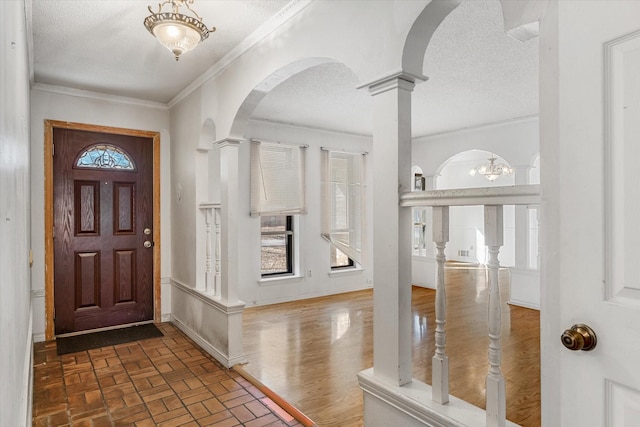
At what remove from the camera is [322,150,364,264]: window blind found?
18.5ft

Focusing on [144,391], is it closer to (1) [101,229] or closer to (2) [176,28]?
(1) [101,229]

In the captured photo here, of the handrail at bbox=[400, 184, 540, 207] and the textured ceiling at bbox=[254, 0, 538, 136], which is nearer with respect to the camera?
the handrail at bbox=[400, 184, 540, 207]

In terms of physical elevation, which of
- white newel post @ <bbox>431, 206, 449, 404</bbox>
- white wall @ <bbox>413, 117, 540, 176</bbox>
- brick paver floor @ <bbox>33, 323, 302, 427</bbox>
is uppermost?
white wall @ <bbox>413, 117, 540, 176</bbox>

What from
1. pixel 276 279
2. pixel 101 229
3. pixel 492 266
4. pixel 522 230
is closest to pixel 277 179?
pixel 276 279

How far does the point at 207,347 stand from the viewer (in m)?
3.35

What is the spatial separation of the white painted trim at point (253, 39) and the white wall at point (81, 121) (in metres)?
0.82

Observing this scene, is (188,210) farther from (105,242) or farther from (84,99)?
(84,99)

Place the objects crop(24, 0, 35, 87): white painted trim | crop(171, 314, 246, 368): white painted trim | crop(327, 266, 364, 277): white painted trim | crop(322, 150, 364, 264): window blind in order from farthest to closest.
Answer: crop(327, 266, 364, 277): white painted trim
crop(322, 150, 364, 264): window blind
crop(171, 314, 246, 368): white painted trim
crop(24, 0, 35, 87): white painted trim

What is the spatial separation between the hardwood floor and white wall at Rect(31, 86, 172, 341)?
1515mm

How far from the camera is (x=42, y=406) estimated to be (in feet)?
7.98

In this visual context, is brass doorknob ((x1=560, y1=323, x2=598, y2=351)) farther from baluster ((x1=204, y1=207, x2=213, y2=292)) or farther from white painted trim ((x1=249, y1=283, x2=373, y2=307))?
white painted trim ((x1=249, y1=283, x2=373, y2=307))

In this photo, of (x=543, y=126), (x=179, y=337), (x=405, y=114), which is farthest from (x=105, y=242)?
(x=543, y=126)

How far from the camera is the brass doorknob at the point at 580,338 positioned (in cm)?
90

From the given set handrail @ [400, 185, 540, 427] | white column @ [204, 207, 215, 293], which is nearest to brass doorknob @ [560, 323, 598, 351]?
handrail @ [400, 185, 540, 427]
